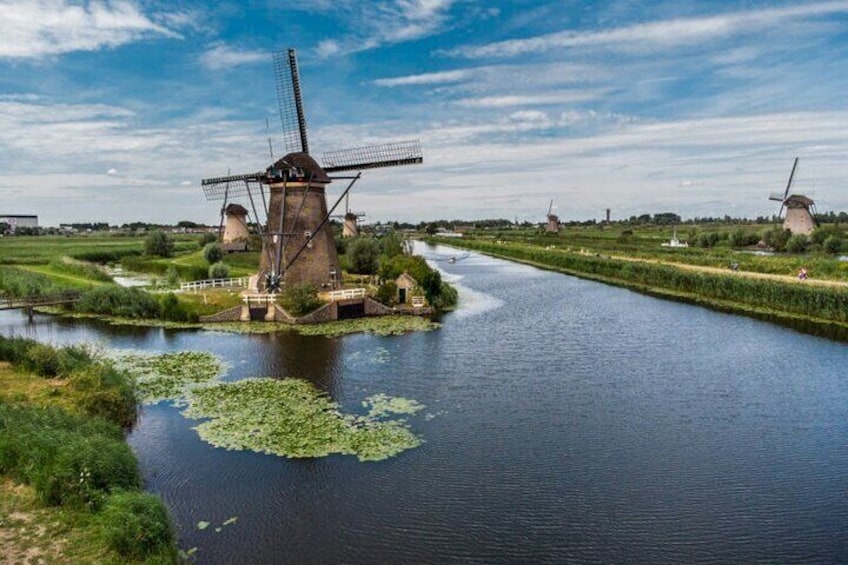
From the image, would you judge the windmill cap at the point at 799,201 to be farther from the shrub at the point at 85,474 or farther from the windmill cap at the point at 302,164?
the shrub at the point at 85,474

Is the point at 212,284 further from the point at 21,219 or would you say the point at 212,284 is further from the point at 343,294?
the point at 21,219

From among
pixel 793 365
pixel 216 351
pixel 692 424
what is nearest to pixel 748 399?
pixel 692 424

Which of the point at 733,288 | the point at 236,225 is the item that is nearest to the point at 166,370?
the point at 733,288

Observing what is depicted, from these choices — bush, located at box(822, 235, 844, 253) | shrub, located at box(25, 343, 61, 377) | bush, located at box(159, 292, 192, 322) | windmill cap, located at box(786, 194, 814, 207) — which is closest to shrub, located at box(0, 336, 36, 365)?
shrub, located at box(25, 343, 61, 377)

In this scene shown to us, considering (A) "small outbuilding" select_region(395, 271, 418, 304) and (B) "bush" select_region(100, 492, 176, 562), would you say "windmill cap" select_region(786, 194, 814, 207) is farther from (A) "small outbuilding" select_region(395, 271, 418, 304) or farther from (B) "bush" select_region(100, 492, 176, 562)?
(B) "bush" select_region(100, 492, 176, 562)

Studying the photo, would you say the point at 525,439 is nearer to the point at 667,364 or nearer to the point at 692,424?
the point at 692,424

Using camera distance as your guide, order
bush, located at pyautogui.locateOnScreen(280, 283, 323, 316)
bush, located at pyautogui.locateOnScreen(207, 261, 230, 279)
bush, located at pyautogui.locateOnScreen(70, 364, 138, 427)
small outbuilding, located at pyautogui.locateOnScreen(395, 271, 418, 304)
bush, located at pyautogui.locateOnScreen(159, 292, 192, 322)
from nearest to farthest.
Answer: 1. bush, located at pyautogui.locateOnScreen(70, 364, 138, 427)
2. bush, located at pyautogui.locateOnScreen(280, 283, 323, 316)
3. bush, located at pyautogui.locateOnScreen(159, 292, 192, 322)
4. small outbuilding, located at pyautogui.locateOnScreen(395, 271, 418, 304)
5. bush, located at pyautogui.locateOnScreen(207, 261, 230, 279)

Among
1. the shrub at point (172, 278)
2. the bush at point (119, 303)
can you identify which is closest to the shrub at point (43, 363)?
the bush at point (119, 303)
